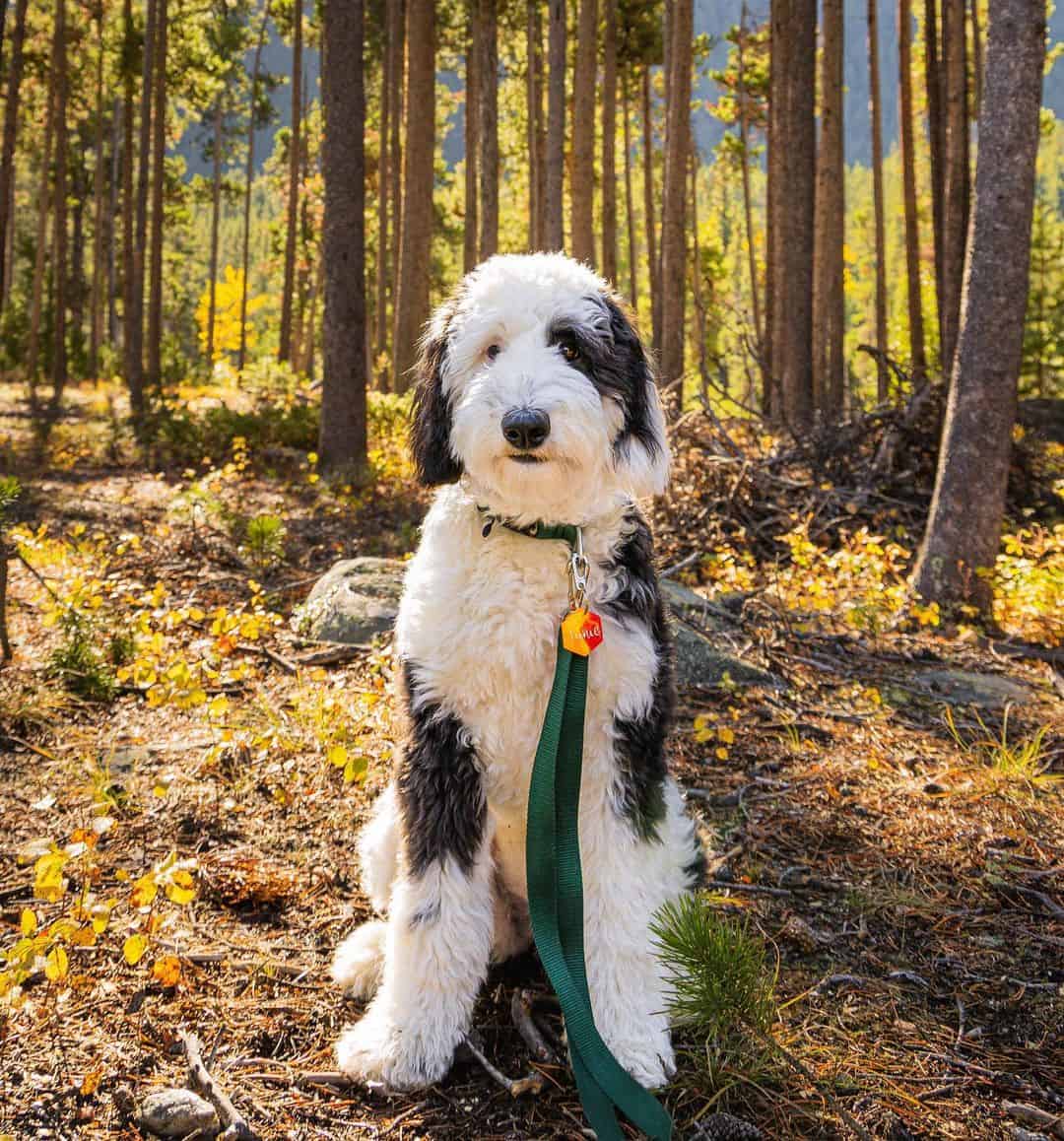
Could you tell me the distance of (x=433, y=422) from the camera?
256 centimetres

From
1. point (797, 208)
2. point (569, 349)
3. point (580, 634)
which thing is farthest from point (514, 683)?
point (797, 208)

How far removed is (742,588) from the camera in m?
6.09

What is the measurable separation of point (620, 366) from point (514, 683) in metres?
0.93

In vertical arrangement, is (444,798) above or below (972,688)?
above

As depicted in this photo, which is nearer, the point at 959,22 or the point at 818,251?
the point at 959,22

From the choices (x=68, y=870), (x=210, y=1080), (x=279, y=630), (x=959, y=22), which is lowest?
(x=210, y=1080)

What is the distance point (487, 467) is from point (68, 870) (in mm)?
2061

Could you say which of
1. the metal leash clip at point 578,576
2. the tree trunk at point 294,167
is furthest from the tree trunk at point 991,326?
the tree trunk at point 294,167

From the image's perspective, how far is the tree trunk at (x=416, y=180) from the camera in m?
13.7

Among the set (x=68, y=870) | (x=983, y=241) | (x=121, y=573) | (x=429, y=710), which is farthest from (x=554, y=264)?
(x=121, y=573)

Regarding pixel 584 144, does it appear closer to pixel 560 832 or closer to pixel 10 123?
pixel 10 123

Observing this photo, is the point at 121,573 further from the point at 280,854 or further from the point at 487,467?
the point at 487,467

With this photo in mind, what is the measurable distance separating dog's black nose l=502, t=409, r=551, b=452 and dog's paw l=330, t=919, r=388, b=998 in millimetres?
1512

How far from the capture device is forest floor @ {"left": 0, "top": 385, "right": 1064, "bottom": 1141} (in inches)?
87.0
